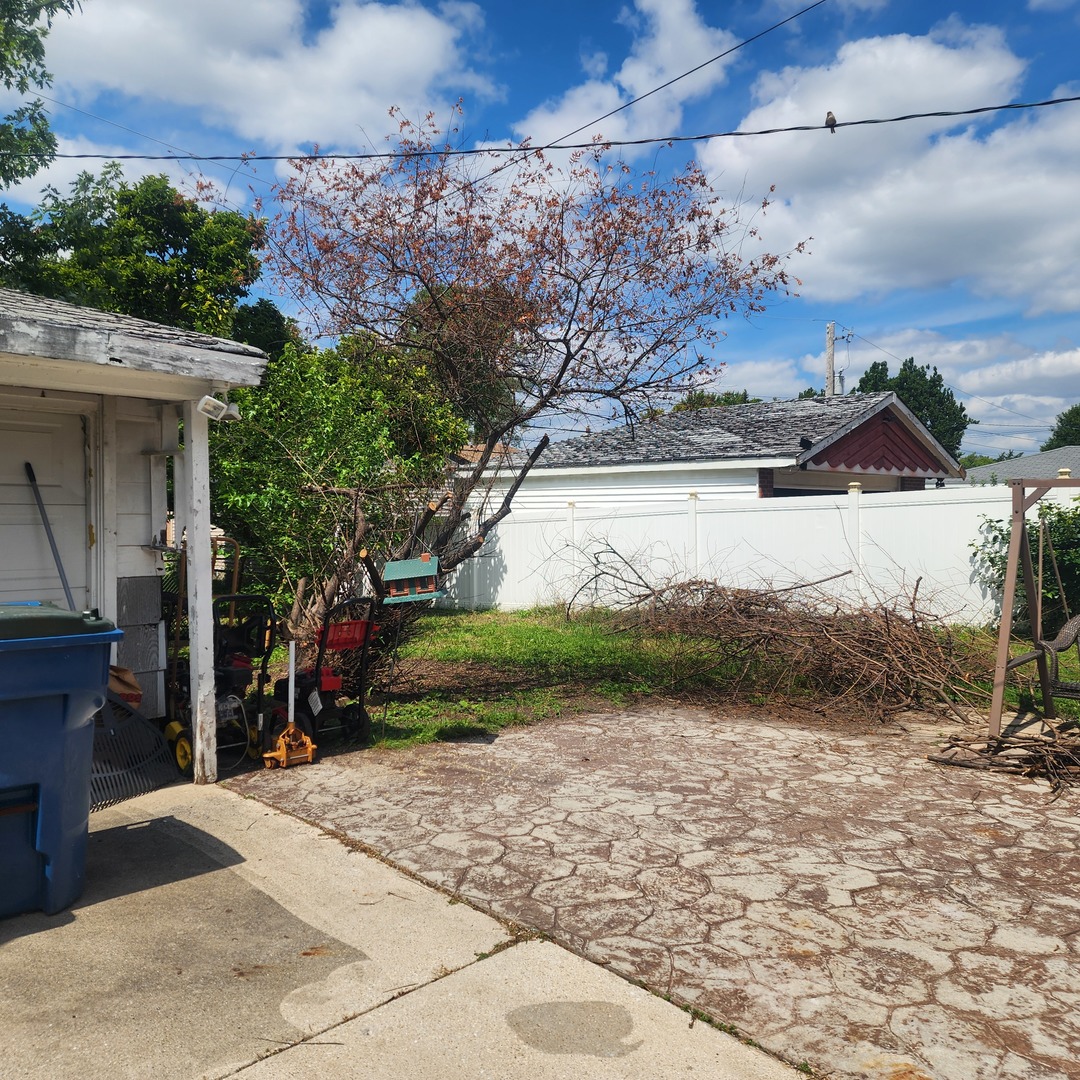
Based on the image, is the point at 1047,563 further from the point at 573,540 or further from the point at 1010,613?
the point at 573,540

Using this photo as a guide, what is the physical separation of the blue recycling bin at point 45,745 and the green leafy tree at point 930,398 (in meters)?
51.5

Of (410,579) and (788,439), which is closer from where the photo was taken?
(410,579)

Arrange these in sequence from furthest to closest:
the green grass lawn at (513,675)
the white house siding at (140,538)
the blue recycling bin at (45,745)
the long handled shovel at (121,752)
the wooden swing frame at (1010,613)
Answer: the green grass lawn at (513,675) → the wooden swing frame at (1010,613) → the white house siding at (140,538) → the long handled shovel at (121,752) → the blue recycling bin at (45,745)

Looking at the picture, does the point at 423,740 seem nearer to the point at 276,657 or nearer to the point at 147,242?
the point at 276,657

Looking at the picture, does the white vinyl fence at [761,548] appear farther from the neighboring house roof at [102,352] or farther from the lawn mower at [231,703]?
the neighboring house roof at [102,352]

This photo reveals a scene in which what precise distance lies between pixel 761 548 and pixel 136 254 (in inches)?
488

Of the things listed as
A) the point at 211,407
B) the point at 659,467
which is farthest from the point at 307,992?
the point at 659,467

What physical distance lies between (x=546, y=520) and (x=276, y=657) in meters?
5.81

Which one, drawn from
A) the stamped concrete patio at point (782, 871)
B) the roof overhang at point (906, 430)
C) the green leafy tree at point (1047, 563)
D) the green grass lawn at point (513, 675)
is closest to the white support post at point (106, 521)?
the stamped concrete patio at point (782, 871)

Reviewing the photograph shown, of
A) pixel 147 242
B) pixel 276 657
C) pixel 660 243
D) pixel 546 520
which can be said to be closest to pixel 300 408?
pixel 276 657

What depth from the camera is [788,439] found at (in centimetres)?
1491

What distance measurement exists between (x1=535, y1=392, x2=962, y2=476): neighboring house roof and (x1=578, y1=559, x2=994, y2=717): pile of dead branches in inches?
214

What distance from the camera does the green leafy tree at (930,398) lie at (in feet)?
165

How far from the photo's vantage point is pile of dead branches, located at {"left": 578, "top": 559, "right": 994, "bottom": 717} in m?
8.09
